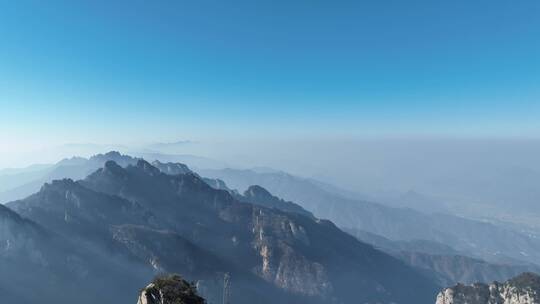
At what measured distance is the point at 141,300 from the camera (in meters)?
81.9

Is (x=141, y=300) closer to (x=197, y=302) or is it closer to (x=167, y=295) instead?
(x=167, y=295)

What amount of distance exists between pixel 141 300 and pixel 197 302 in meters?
11.6

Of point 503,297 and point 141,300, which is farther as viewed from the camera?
point 503,297

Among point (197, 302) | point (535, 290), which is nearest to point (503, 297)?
point (535, 290)

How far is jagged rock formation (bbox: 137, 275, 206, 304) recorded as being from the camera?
82000 millimetres

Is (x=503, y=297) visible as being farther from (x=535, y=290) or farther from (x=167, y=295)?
(x=167, y=295)

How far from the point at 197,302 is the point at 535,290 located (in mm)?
179630

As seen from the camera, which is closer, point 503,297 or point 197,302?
point 197,302

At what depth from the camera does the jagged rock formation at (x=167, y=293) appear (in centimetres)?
8200

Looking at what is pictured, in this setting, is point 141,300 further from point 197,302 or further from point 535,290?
point 535,290

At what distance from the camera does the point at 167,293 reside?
84.1 meters

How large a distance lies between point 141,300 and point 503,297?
188202 millimetres

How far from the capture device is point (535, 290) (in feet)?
631

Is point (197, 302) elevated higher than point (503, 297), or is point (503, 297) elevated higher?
point (197, 302)
